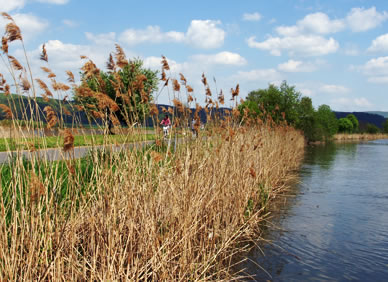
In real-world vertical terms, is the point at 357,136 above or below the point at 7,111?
below

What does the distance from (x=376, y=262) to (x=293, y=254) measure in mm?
1255

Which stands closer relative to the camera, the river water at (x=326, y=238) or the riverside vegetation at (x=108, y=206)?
the riverside vegetation at (x=108, y=206)

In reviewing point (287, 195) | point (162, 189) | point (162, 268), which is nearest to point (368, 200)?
point (287, 195)

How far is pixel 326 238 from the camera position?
22.3 feet

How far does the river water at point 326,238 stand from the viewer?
17.4 ft

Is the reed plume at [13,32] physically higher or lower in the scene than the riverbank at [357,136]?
higher

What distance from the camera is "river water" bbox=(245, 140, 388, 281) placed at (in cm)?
530

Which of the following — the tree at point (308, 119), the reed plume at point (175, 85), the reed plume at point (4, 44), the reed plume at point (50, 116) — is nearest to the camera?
the reed plume at point (4, 44)

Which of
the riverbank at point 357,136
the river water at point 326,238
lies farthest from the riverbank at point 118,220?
the riverbank at point 357,136

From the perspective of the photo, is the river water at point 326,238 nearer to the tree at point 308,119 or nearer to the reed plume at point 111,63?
the reed plume at point 111,63

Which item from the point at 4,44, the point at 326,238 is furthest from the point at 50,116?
the point at 326,238

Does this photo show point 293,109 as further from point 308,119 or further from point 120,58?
point 120,58

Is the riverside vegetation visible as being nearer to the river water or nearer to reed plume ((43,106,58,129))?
reed plume ((43,106,58,129))

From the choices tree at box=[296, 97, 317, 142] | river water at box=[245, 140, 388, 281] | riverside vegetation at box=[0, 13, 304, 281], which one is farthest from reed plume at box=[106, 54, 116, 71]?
tree at box=[296, 97, 317, 142]
